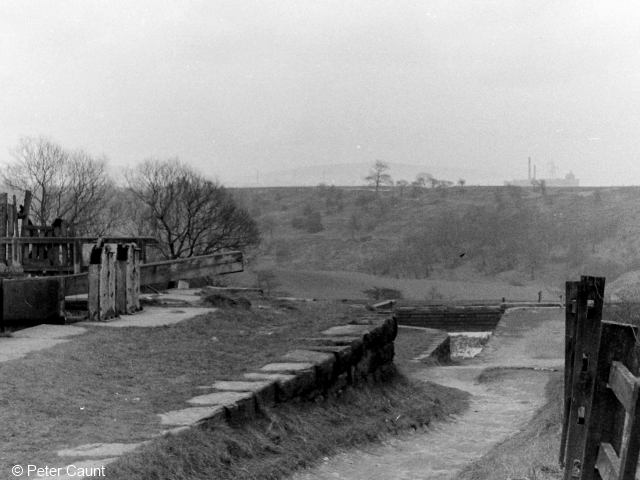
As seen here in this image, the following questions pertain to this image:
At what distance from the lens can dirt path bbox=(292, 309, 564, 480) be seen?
6.64m

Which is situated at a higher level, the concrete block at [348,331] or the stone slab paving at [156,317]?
the stone slab paving at [156,317]

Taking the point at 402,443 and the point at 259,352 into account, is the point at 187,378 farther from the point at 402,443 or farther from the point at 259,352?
the point at 402,443

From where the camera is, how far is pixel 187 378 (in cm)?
691

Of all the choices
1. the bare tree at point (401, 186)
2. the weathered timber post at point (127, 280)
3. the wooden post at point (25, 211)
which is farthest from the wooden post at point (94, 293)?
the bare tree at point (401, 186)

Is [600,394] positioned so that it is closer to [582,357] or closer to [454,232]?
[582,357]

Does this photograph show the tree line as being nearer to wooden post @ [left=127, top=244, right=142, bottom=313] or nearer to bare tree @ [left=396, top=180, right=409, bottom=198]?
wooden post @ [left=127, top=244, right=142, bottom=313]

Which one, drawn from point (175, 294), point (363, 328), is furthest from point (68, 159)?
point (363, 328)

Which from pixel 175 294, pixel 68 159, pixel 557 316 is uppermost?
pixel 68 159

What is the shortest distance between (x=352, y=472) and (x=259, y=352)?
2.20m

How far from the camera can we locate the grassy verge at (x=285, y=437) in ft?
16.2

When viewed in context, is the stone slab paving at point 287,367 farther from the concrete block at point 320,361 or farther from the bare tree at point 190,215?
the bare tree at point 190,215

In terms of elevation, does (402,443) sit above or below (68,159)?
below

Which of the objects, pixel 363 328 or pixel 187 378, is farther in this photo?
pixel 363 328

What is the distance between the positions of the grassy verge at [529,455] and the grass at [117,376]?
A: 220cm
